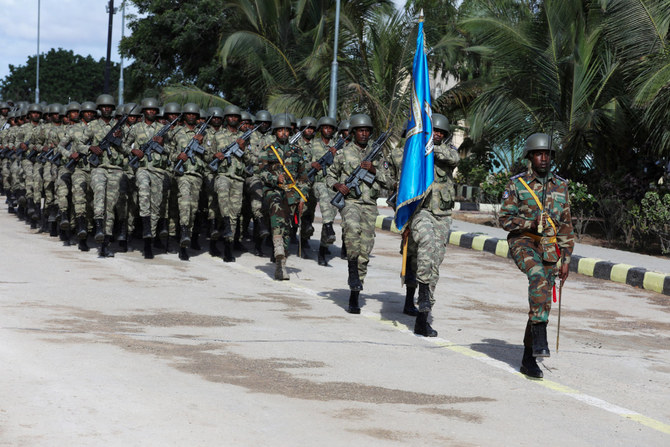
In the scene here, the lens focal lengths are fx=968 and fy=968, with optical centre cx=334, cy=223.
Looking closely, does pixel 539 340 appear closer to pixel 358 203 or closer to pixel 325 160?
pixel 358 203

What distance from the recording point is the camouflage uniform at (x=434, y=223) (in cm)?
824

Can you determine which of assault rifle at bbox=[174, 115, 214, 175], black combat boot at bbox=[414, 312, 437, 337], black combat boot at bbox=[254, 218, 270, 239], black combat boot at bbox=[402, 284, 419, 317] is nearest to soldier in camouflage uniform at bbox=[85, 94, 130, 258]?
assault rifle at bbox=[174, 115, 214, 175]

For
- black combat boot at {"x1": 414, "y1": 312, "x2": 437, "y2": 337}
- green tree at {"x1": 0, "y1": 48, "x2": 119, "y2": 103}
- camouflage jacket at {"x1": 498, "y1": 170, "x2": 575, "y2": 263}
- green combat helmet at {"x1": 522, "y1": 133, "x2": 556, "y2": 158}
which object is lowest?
black combat boot at {"x1": 414, "y1": 312, "x2": 437, "y2": 337}

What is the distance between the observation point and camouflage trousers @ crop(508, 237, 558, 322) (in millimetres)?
6770

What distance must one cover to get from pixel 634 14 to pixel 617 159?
321 cm

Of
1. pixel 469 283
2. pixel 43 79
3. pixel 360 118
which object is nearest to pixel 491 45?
pixel 469 283

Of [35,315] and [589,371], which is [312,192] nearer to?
[35,315]

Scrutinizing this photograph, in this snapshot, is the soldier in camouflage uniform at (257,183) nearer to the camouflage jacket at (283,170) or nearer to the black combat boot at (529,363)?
the camouflage jacket at (283,170)

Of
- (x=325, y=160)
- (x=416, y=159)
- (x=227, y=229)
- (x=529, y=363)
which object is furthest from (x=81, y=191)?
(x=529, y=363)

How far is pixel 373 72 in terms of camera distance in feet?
78.7

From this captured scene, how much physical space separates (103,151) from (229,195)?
182cm

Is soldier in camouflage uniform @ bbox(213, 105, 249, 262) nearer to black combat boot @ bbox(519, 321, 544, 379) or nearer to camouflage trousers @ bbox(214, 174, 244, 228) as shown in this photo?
camouflage trousers @ bbox(214, 174, 244, 228)

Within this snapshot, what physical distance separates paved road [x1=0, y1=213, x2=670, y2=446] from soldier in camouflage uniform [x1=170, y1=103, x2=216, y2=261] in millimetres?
1406

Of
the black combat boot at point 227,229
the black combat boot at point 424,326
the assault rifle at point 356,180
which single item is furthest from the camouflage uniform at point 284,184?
the black combat boot at point 424,326
